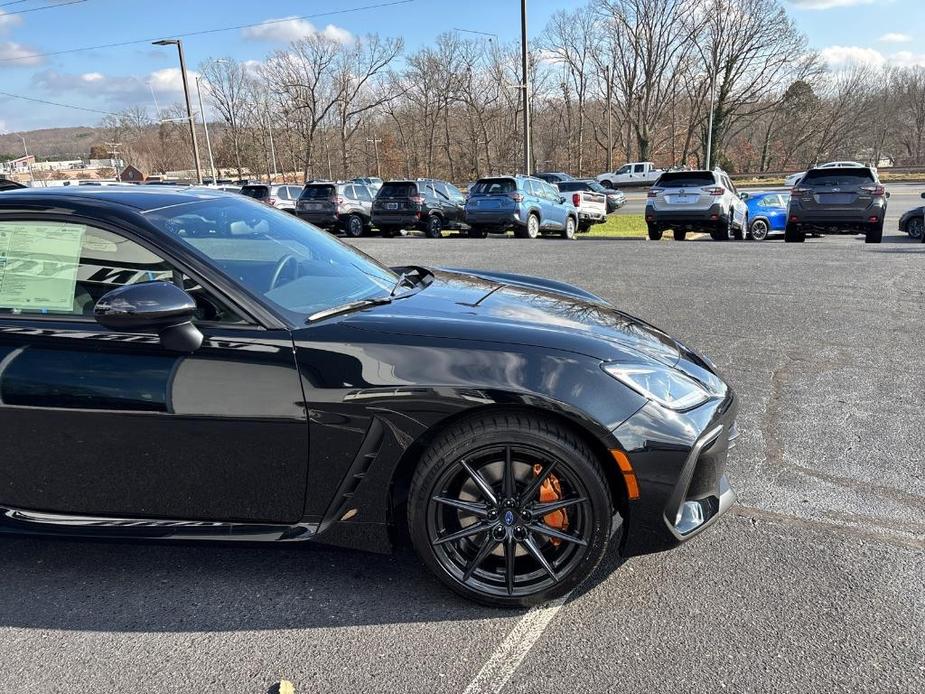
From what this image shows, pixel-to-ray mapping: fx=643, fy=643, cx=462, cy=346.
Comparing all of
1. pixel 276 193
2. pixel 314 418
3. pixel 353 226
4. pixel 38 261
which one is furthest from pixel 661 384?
pixel 276 193

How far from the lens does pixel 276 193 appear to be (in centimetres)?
2456

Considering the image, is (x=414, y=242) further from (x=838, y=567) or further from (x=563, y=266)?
(x=838, y=567)

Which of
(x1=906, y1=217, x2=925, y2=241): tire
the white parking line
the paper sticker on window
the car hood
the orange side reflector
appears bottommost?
the white parking line

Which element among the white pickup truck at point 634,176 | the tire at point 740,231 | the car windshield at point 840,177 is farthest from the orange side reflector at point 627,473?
the white pickup truck at point 634,176

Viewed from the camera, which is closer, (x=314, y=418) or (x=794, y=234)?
(x=314, y=418)

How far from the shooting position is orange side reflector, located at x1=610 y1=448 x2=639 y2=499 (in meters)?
2.29

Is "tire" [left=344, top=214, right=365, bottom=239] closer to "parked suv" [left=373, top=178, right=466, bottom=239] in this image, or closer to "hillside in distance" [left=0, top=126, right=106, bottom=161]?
"parked suv" [left=373, top=178, right=466, bottom=239]

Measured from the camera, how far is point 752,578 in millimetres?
2553

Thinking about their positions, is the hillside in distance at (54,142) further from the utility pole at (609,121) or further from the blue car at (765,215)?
the blue car at (765,215)

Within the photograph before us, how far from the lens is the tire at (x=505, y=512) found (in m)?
2.29

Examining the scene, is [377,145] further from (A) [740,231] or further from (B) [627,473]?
(B) [627,473]

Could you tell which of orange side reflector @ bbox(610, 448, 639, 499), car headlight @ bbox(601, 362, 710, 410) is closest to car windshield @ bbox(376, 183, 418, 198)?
car headlight @ bbox(601, 362, 710, 410)

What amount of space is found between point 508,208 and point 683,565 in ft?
50.0

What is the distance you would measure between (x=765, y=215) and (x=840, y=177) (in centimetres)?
220
